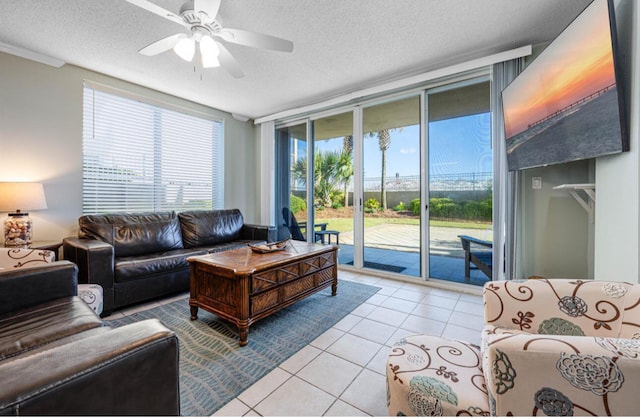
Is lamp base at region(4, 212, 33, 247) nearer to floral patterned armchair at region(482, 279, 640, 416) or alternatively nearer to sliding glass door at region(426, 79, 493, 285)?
floral patterned armchair at region(482, 279, 640, 416)

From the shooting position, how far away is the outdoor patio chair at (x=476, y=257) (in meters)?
2.87

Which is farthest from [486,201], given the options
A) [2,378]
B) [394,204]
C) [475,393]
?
[2,378]

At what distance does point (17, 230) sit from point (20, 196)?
33cm

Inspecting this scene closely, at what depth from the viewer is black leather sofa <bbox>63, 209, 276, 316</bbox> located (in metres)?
2.32

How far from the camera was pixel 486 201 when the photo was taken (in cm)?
287

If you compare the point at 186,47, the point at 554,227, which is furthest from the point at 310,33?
the point at 554,227

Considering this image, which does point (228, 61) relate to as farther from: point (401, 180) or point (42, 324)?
point (401, 180)

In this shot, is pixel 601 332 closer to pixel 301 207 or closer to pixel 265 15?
pixel 265 15

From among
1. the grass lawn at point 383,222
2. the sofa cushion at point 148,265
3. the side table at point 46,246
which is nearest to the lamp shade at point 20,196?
the side table at point 46,246

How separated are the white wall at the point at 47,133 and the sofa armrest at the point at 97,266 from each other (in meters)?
0.87

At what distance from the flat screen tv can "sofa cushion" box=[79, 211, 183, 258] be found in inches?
154

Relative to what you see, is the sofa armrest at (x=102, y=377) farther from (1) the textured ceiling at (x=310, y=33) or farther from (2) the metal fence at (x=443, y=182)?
(2) the metal fence at (x=443, y=182)

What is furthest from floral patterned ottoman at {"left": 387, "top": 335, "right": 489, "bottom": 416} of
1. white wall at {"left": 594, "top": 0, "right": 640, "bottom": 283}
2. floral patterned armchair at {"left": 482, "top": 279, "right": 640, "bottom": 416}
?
white wall at {"left": 594, "top": 0, "right": 640, "bottom": 283}

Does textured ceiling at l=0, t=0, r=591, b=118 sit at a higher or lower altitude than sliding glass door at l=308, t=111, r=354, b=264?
higher
